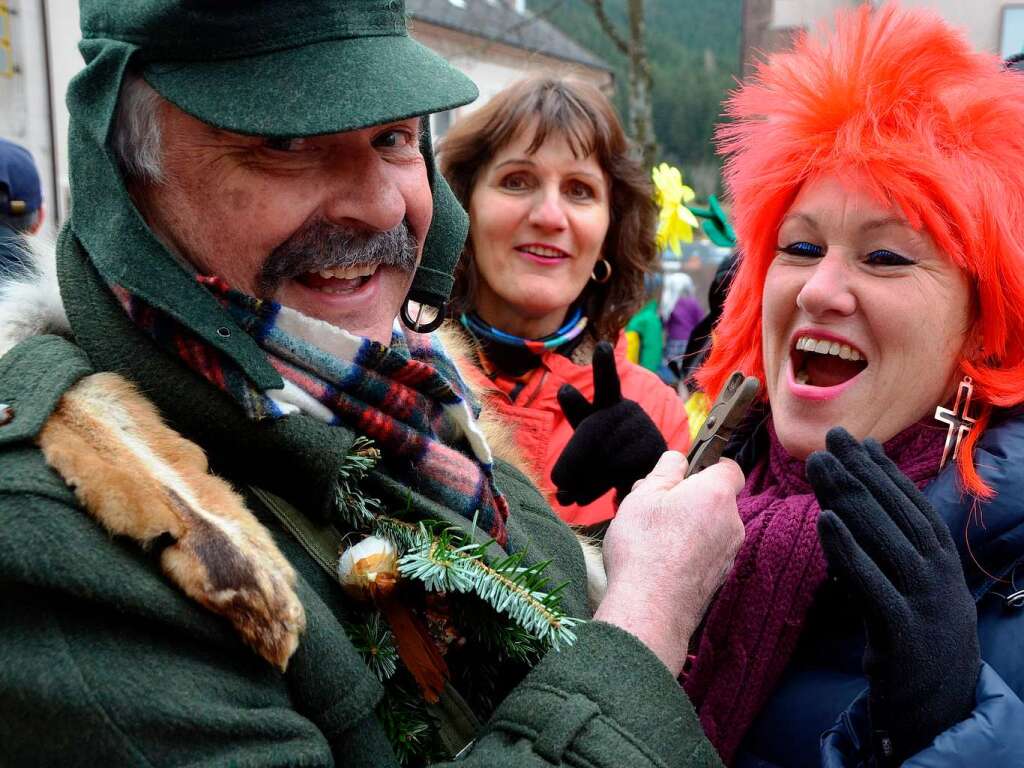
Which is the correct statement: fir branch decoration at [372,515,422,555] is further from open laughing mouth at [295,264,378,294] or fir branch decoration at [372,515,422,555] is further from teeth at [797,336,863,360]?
teeth at [797,336,863,360]

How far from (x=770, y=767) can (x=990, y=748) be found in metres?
0.43

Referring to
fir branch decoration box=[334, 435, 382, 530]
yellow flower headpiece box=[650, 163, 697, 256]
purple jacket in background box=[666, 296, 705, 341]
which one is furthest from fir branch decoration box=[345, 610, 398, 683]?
purple jacket in background box=[666, 296, 705, 341]

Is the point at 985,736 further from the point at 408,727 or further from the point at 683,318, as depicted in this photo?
the point at 683,318

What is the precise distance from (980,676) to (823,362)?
649 millimetres

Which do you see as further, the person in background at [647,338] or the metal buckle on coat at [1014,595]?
the person in background at [647,338]

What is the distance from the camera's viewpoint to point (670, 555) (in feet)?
4.99

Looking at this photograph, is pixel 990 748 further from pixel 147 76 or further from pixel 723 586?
pixel 147 76

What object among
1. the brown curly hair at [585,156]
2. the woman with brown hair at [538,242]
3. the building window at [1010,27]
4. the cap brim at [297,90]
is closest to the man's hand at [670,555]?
the cap brim at [297,90]

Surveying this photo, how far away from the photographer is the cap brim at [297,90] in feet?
4.19

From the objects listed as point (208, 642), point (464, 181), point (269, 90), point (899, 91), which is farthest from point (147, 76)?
point (464, 181)

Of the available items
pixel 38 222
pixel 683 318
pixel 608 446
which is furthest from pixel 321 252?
pixel 683 318

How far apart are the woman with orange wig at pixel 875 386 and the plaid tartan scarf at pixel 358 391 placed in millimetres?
527

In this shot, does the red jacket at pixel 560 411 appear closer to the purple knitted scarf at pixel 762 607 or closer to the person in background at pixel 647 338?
the purple knitted scarf at pixel 762 607

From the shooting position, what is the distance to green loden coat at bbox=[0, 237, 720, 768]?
1.03 m
